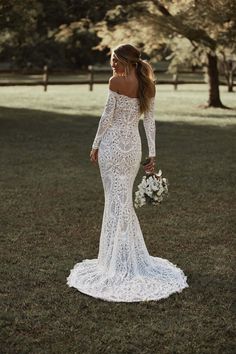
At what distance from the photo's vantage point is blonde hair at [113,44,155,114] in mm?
5812

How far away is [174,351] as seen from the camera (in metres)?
4.82

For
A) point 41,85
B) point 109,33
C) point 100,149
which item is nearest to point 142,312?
point 100,149

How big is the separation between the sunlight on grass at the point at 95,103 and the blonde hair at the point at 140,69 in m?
15.1

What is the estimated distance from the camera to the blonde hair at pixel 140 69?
581cm

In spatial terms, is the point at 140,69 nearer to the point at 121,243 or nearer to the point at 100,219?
the point at 121,243

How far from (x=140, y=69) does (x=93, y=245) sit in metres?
2.72

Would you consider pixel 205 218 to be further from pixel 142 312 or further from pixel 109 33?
pixel 109 33

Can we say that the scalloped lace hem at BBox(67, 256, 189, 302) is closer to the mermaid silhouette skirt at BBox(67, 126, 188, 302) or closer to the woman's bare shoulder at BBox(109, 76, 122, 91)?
the mermaid silhouette skirt at BBox(67, 126, 188, 302)

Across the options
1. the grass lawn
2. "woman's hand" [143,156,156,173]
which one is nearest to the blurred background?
the grass lawn

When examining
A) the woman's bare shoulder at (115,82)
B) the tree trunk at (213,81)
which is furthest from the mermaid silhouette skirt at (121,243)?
the tree trunk at (213,81)

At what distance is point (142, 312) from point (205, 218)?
3663 mm

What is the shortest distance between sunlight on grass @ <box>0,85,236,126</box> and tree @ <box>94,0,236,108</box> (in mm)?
2527

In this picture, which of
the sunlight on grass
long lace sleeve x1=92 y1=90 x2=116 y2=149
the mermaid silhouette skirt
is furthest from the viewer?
the sunlight on grass

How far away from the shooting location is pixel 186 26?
22453 millimetres
